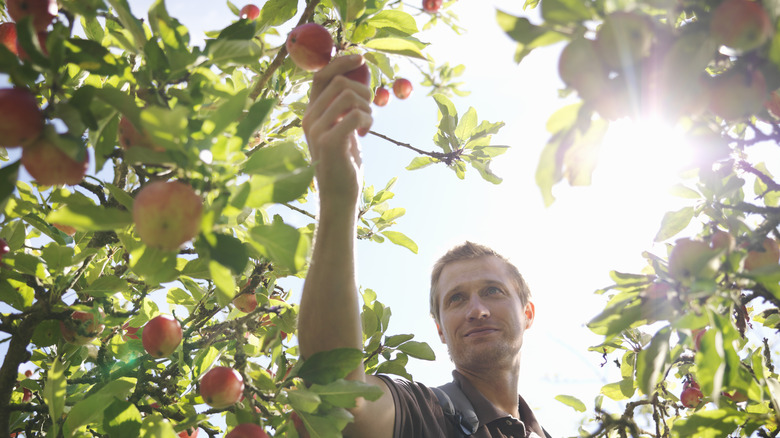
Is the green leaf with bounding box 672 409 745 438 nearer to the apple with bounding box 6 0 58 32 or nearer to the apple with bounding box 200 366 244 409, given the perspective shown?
the apple with bounding box 200 366 244 409

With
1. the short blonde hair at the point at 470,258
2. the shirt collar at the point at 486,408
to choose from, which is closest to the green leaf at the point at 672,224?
the shirt collar at the point at 486,408

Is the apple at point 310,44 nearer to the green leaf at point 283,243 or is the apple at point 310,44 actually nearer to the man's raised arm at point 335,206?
the man's raised arm at point 335,206

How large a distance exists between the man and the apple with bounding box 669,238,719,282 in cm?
88

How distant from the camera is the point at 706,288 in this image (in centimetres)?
94

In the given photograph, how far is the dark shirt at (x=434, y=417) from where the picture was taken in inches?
84.7

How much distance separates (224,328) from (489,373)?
1.80 m

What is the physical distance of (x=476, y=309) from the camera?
125 inches

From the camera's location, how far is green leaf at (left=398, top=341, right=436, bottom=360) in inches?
97.3

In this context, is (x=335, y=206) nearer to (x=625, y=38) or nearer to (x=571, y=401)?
(x=625, y=38)

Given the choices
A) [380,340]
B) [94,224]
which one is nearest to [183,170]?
[94,224]

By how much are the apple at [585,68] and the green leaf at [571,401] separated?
1.87m

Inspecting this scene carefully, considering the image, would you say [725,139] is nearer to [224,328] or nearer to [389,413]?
[389,413]

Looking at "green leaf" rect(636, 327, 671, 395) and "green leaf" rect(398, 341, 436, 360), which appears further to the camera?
"green leaf" rect(398, 341, 436, 360)

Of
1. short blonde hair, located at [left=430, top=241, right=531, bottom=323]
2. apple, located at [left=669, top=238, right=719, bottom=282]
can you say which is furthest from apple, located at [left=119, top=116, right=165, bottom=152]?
short blonde hair, located at [left=430, top=241, right=531, bottom=323]
